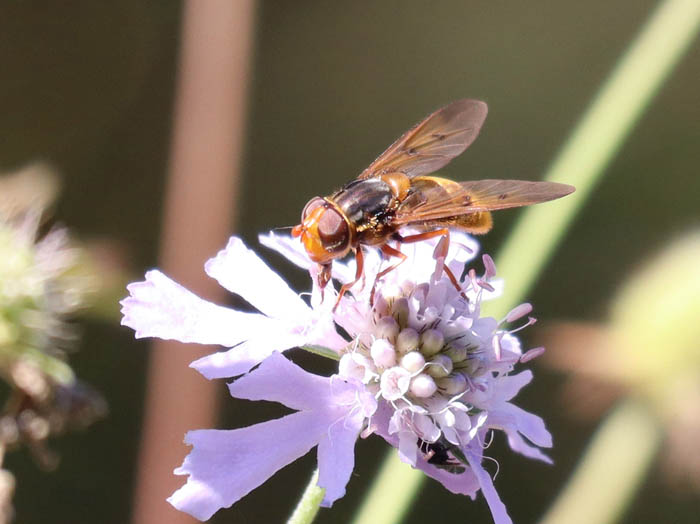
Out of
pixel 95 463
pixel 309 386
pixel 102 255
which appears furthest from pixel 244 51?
pixel 309 386

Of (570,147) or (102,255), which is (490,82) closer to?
(570,147)

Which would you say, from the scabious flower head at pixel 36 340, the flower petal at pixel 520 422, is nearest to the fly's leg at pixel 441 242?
the flower petal at pixel 520 422

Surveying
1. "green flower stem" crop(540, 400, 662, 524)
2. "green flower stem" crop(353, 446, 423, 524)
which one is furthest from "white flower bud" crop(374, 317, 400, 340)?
"green flower stem" crop(540, 400, 662, 524)

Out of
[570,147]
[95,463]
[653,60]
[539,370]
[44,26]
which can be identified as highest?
[653,60]

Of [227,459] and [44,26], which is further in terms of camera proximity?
[44,26]

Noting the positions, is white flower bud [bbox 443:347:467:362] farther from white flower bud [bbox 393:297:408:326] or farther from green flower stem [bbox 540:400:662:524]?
green flower stem [bbox 540:400:662:524]

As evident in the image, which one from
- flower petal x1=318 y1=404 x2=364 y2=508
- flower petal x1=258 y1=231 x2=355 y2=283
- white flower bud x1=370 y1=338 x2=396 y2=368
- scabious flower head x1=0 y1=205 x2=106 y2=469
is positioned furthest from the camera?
scabious flower head x1=0 y1=205 x2=106 y2=469

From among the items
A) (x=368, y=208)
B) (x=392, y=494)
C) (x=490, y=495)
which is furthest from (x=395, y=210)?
(x=392, y=494)
